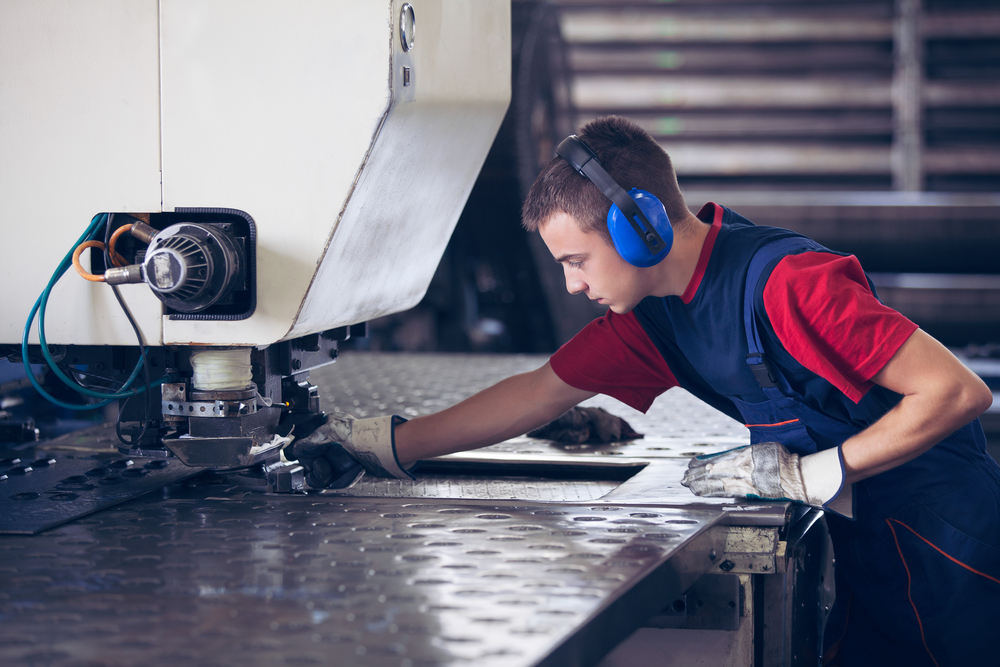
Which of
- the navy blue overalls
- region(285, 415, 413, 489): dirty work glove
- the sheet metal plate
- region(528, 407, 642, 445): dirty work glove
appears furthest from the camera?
region(528, 407, 642, 445): dirty work glove

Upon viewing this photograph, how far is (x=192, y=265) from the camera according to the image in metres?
0.96

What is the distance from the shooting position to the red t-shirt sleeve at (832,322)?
1.07 metres

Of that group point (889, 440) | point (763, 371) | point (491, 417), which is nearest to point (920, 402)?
point (889, 440)

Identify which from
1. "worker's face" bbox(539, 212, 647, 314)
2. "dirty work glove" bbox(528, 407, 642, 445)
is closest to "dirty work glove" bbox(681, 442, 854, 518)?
"worker's face" bbox(539, 212, 647, 314)

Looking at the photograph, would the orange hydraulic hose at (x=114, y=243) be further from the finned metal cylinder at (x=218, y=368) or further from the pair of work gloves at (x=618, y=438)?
the pair of work gloves at (x=618, y=438)

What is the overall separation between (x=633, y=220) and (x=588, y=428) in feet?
2.00

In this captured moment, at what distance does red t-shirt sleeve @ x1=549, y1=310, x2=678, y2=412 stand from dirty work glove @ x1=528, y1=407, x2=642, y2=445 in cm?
21

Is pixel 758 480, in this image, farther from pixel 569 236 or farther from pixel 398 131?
pixel 398 131

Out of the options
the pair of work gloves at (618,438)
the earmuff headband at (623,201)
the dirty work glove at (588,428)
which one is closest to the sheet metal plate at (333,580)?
the pair of work gloves at (618,438)

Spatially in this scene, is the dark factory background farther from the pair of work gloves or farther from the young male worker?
the young male worker

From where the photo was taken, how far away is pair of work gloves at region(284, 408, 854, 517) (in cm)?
113

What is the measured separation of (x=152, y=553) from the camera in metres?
0.95

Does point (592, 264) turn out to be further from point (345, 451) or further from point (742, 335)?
point (345, 451)

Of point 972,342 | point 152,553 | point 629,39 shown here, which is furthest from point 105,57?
point 629,39
